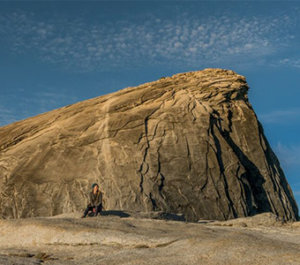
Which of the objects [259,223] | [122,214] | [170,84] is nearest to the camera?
[122,214]

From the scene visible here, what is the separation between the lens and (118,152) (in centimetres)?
2689

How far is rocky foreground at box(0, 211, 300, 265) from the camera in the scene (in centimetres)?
859

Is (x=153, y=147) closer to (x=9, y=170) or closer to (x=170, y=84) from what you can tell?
(x=170, y=84)

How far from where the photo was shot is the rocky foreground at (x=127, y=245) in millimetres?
8586

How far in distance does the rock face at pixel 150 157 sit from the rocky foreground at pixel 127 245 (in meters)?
12.3

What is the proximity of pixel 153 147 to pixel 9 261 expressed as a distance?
1895 cm

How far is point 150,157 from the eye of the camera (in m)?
26.8

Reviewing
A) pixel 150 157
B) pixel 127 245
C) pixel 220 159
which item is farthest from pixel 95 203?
pixel 220 159

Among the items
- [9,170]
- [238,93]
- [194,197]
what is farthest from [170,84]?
[9,170]

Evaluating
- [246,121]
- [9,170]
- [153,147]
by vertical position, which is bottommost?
[9,170]

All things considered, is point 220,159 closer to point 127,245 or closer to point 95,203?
point 95,203

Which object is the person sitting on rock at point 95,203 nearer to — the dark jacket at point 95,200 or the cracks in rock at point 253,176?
the dark jacket at point 95,200

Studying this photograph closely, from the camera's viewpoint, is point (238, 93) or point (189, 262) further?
point (238, 93)

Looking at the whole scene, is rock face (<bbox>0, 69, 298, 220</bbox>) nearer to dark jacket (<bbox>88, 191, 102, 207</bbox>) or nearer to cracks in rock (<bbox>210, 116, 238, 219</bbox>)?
cracks in rock (<bbox>210, 116, 238, 219</bbox>)
